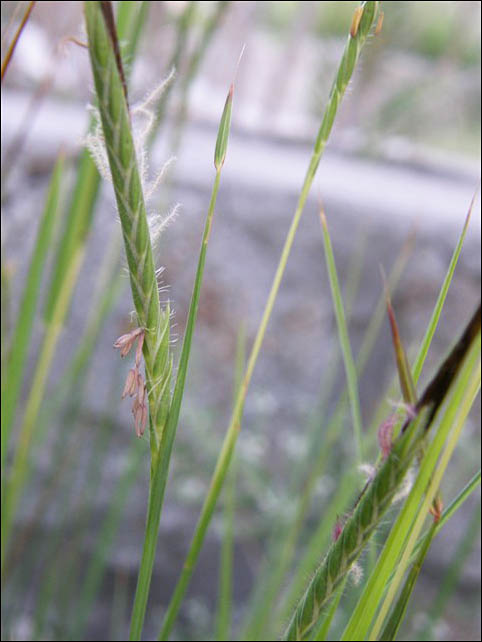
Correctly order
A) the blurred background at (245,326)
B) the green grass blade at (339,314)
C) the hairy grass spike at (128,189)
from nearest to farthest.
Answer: the hairy grass spike at (128,189), the green grass blade at (339,314), the blurred background at (245,326)

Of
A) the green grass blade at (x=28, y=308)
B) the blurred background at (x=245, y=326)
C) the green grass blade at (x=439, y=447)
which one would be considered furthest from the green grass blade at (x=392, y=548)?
the blurred background at (x=245, y=326)

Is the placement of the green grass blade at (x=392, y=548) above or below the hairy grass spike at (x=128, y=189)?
below

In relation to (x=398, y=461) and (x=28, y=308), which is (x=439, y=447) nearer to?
(x=398, y=461)

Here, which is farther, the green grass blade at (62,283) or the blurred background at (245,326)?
the blurred background at (245,326)

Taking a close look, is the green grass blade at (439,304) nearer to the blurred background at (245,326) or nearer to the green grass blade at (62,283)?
the green grass blade at (62,283)

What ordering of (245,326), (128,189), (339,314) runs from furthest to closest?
(245,326) → (339,314) → (128,189)

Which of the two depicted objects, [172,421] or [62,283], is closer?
[172,421]

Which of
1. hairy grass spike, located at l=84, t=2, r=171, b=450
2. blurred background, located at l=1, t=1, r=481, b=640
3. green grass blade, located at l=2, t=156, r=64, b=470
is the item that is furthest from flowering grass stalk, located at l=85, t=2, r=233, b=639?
blurred background, located at l=1, t=1, r=481, b=640

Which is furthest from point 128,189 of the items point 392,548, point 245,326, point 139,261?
point 245,326

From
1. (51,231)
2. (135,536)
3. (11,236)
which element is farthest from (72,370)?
(135,536)
